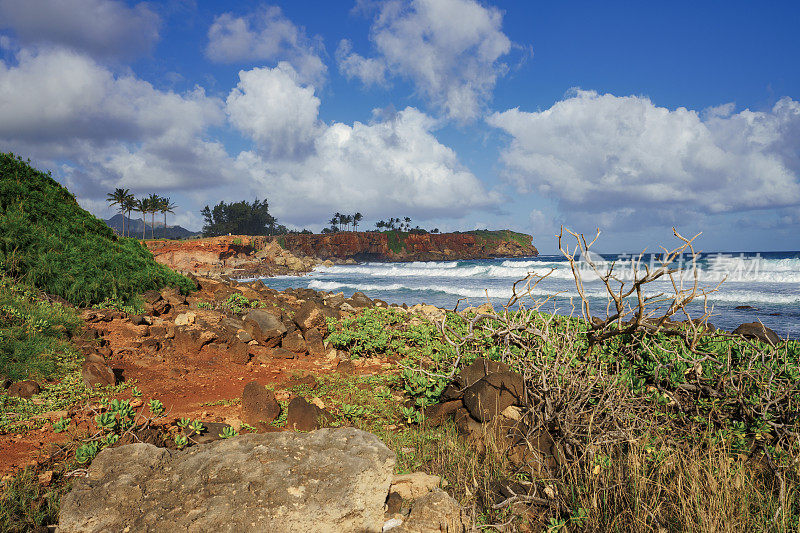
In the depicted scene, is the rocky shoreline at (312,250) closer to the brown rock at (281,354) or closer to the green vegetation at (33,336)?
the green vegetation at (33,336)

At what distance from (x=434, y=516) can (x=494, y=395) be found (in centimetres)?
201

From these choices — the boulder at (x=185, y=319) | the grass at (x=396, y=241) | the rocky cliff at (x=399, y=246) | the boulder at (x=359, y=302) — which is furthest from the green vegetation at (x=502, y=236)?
the boulder at (x=185, y=319)

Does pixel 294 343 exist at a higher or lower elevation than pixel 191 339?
lower

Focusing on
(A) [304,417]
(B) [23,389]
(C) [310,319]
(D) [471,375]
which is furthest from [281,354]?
(D) [471,375]

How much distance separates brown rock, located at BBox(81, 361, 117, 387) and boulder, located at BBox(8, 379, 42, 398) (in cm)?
49

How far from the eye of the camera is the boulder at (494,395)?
13.9 ft

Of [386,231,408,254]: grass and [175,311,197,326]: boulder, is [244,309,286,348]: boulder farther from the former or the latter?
[386,231,408,254]: grass

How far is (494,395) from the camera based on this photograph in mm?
4289

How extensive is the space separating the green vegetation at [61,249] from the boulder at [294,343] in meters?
3.87

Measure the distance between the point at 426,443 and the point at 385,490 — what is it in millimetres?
1686

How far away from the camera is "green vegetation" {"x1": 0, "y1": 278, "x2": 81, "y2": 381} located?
203 inches

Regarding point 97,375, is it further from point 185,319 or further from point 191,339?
point 185,319

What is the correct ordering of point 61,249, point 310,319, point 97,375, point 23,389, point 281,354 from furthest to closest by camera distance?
point 61,249
point 310,319
point 281,354
point 97,375
point 23,389

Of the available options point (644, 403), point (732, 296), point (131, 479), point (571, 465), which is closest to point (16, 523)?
point (131, 479)
